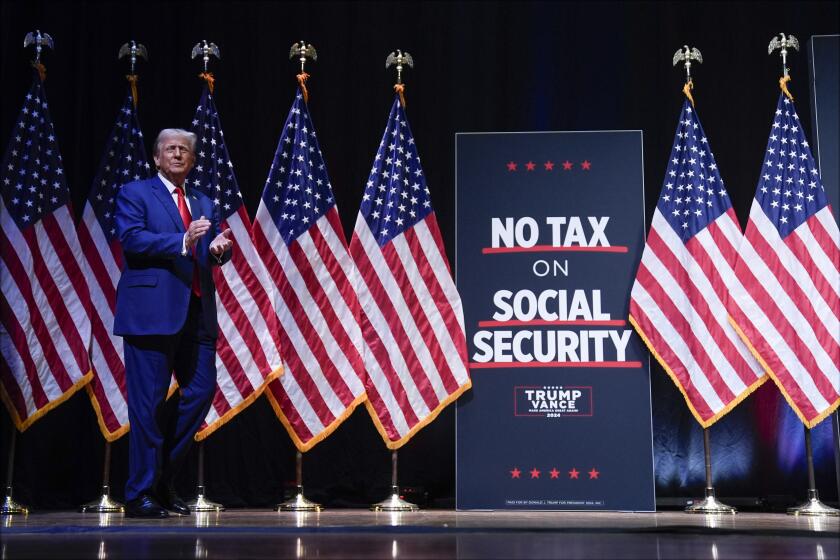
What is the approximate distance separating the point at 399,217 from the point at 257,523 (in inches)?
80.5

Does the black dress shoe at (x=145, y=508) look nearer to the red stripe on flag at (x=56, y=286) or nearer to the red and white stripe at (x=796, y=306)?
the red stripe on flag at (x=56, y=286)

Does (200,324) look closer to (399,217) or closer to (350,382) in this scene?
(350,382)

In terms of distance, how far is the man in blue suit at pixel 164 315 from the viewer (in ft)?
13.5

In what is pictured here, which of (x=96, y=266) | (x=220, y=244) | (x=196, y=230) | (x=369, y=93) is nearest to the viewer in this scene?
(x=196, y=230)

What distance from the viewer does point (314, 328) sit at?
17.4 feet

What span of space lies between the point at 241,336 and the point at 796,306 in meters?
2.84

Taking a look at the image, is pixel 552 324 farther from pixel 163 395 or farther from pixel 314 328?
pixel 163 395

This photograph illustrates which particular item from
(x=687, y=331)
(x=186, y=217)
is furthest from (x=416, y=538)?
(x=687, y=331)

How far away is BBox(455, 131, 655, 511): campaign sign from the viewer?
5059 mm

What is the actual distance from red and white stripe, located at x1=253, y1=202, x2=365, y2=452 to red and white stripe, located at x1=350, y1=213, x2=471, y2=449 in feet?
0.27

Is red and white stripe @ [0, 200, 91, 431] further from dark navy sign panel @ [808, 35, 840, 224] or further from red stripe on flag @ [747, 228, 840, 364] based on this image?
dark navy sign panel @ [808, 35, 840, 224]

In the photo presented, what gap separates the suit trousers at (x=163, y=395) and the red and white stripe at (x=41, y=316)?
3.72 ft

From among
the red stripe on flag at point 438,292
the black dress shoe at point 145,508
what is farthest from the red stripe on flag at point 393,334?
the black dress shoe at point 145,508

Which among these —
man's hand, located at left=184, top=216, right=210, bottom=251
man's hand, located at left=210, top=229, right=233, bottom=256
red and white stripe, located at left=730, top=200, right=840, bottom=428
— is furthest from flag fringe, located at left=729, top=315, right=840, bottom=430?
man's hand, located at left=184, top=216, right=210, bottom=251
